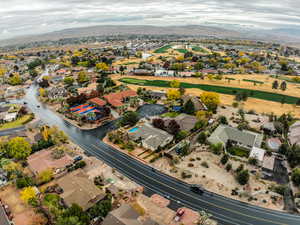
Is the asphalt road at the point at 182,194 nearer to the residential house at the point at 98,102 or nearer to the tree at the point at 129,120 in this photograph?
the tree at the point at 129,120

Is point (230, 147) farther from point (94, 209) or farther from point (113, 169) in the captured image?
point (94, 209)

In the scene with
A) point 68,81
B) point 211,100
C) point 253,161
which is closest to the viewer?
point 253,161

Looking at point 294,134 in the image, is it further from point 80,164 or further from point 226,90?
point 80,164

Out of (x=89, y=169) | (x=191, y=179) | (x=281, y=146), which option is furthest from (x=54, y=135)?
(x=281, y=146)

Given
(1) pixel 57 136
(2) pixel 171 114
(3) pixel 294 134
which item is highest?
(1) pixel 57 136

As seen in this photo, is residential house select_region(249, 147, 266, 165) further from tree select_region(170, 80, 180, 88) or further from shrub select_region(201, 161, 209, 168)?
tree select_region(170, 80, 180, 88)

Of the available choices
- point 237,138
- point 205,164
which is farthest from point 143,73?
point 205,164

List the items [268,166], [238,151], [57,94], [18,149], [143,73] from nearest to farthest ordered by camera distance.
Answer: [268,166] → [18,149] → [238,151] → [57,94] → [143,73]
